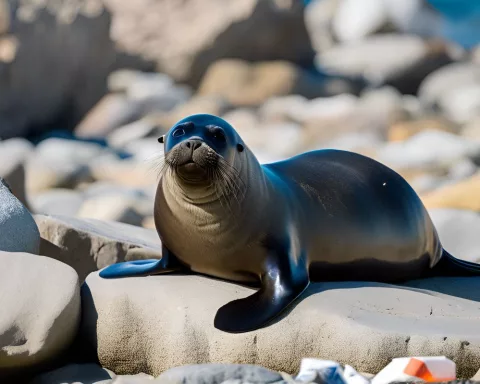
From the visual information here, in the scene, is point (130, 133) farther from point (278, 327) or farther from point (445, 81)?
point (278, 327)

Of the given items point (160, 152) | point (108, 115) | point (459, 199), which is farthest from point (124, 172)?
point (459, 199)

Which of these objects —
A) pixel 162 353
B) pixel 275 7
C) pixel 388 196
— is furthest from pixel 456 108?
pixel 162 353

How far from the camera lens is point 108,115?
1989 centimetres

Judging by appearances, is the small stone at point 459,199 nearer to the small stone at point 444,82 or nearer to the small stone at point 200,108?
the small stone at point 200,108

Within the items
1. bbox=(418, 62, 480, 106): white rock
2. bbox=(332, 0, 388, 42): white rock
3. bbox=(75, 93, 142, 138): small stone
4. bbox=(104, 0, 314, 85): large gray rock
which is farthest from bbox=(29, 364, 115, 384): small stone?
bbox=(332, 0, 388, 42): white rock

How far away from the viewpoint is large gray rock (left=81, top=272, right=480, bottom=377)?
4.32 m

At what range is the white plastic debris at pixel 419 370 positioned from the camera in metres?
3.87

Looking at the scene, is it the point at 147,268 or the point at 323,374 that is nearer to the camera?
the point at 323,374

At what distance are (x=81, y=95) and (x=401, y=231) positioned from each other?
13.6 m

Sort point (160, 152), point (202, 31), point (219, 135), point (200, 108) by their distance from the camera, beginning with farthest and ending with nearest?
1. point (202, 31)
2. point (200, 108)
3. point (160, 152)
4. point (219, 135)

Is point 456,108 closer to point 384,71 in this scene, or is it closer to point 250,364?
point 384,71

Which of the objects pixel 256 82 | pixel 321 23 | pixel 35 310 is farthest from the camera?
pixel 321 23

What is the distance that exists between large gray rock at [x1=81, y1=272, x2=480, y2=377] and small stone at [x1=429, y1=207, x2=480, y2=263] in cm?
242

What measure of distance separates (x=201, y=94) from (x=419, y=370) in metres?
19.0
